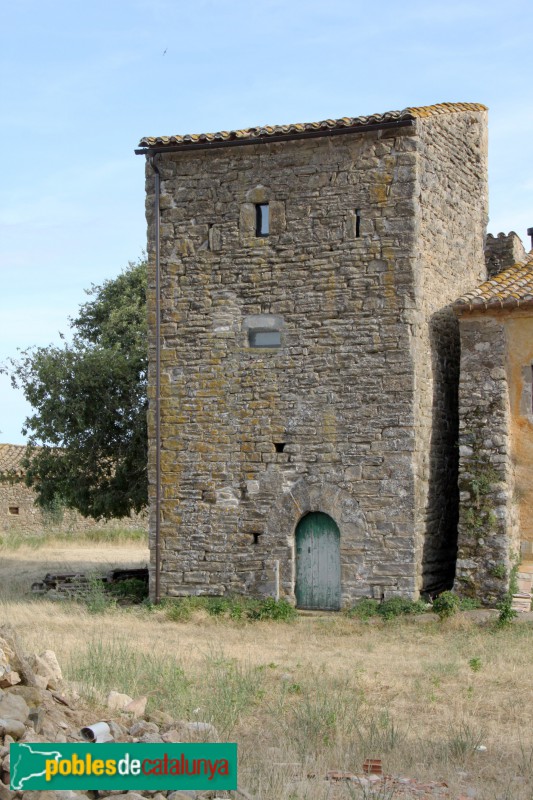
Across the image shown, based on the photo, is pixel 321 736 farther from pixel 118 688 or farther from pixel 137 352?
pixel 137 352

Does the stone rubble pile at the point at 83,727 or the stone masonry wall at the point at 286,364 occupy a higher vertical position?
the stone masonry wall at the point at 286,364

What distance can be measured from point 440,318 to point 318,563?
440 cm

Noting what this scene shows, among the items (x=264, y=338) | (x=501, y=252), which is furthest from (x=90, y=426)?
(x=501, y=252)

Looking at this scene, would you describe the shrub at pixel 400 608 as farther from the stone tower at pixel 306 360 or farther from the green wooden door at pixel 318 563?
the green wooden door at pixel 318 563

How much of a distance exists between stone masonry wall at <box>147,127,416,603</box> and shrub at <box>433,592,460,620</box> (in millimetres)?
498

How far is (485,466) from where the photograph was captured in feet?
49.3

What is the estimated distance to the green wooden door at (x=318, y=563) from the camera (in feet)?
48.8

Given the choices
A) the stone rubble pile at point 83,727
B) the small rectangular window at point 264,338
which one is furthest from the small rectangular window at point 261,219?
the stone rubble pile at point 83,727

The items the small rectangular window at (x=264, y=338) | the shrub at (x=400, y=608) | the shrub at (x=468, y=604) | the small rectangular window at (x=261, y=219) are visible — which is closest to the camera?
the shrub at (x=400, y=608)

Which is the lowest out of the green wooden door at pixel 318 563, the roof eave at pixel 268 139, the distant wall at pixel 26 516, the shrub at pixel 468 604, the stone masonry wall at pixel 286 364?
the distant wall at pixel 26 516

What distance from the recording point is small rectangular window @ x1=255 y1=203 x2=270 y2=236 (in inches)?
612

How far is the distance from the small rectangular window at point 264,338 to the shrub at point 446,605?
4539 millimetres

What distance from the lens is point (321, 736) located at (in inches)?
307

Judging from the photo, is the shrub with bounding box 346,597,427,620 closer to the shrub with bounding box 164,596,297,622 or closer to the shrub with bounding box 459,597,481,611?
the shrub with bounding box 459,597,481,611
